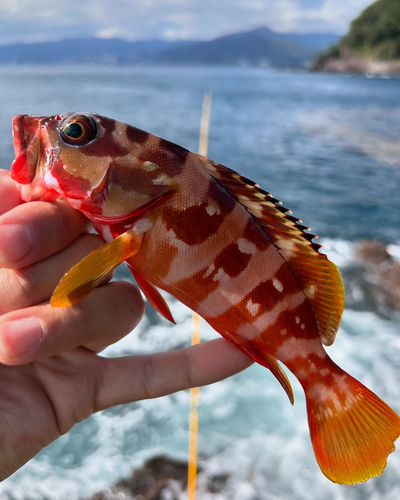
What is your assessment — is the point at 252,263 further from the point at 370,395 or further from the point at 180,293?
the point at 370,395

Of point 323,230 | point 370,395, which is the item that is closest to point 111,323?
point 370,395

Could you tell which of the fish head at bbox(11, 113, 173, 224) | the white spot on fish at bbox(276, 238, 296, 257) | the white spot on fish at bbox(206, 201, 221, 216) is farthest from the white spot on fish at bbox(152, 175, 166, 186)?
the white spot on fish at bbox(276, 238, 296, 257)

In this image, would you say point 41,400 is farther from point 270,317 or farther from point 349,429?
point 349,429

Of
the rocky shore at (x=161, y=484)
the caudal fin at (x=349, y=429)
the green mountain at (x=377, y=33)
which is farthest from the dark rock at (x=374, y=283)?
the green mountain at (x=377, y=33)

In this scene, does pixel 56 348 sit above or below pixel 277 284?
below

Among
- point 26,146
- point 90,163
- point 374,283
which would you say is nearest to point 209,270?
point 90,163

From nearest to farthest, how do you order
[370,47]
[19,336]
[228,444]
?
[19,336] → [228,444] → [370,47]
